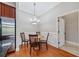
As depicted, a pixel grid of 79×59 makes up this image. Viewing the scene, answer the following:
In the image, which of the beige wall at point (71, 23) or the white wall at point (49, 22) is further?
the beige wall at point (71, 23)

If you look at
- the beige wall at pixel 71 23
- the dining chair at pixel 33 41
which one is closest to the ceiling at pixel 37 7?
the dining chair at pixel 33 41

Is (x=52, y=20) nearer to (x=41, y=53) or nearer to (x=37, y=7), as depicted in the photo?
(x=37, y=7)

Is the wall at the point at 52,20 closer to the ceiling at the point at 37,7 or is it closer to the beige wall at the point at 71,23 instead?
the ceiling at the point at 37,7

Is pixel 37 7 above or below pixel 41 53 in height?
above

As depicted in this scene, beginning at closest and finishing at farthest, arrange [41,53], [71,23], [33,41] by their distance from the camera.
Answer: [41,53] → [33,41] → [71,23]

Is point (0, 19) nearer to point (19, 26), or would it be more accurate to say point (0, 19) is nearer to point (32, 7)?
point (19, 26)

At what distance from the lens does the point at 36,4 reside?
2.35 metres

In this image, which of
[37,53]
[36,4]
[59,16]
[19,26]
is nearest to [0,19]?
[19,26]

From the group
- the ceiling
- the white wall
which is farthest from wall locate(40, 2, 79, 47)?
the ceiling

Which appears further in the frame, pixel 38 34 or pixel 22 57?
pixel 38 34

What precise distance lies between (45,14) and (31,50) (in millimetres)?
919

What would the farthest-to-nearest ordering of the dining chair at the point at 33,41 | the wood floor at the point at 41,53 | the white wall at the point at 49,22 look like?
the dining chair at the point at 33,41 < the white wall at the point at 49,22 < the wood floor at the point at 41,53

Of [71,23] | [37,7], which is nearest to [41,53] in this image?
[37,7]

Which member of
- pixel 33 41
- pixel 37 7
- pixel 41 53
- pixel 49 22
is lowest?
pixel 41 53
